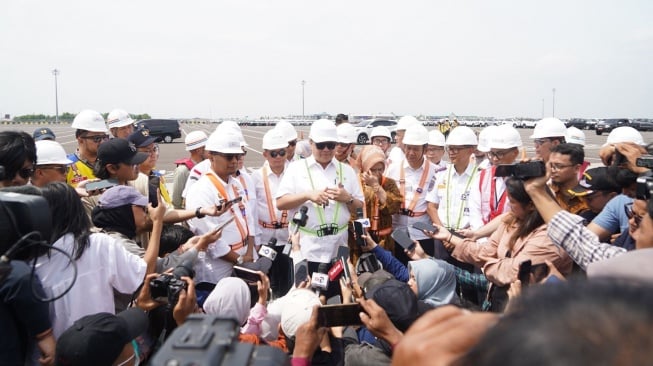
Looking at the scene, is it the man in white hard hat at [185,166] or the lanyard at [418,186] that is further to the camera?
the man in white hard hat at [185,166]

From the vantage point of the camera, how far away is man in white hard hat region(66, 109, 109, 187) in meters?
4.47

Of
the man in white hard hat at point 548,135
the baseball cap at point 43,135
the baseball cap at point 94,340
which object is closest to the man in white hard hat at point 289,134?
the baseball cap at point 43,135

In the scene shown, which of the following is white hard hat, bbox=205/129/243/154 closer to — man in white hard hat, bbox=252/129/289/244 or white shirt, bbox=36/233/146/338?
man in white hard hat, bbox=252/129/289/244

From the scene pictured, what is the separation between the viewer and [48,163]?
3646mm

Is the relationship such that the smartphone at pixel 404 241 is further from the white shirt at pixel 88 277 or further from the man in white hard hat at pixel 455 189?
the white shirt at pixel 88 277

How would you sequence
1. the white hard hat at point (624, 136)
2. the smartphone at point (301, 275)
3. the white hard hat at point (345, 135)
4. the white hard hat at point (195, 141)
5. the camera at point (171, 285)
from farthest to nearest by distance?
the white hard hat at point (195, 141) → the white hard hat at point (345, 135) → the white hard hat at point (624, 136) → the smartphone at point (301, 275) → the camera at point (171, 285)

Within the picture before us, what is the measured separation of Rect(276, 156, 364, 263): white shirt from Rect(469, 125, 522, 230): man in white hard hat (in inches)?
52.5

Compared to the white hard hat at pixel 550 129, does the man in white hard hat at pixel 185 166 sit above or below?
below

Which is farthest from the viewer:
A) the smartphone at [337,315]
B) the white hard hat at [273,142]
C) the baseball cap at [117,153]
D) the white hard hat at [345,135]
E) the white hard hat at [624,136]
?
the white hard hat at [345,135]

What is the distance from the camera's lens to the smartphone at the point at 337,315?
2219 millimetres

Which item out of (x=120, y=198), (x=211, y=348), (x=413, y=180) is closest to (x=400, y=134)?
(x=413, y=180)

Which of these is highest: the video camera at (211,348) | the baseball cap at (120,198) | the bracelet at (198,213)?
the baseball cap at (120,198)

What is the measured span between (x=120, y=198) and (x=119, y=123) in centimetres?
361

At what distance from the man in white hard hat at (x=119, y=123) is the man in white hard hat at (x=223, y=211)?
2919 millimetres
